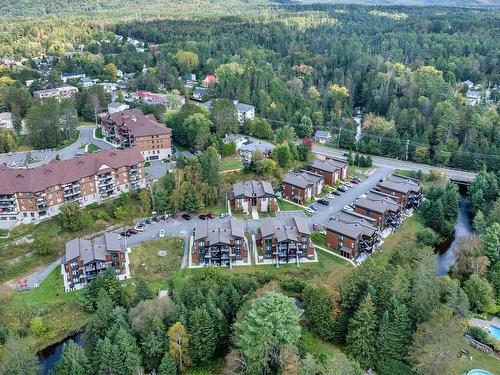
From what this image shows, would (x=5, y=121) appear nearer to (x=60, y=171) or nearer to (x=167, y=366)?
(x=60, y=171)

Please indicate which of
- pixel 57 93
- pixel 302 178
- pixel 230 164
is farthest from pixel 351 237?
pixel 57 93

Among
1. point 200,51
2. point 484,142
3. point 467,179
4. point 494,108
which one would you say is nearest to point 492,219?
point 467,179

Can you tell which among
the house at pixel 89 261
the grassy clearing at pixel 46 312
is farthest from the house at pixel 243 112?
the grassy clearing at pixel 46 312

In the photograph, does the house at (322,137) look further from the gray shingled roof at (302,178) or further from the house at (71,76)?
the house at (71,76)

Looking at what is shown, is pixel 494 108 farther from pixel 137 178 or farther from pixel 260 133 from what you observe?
pixel 137 178

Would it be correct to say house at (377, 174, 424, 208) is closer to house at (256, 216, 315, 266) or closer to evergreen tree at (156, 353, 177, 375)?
house at (256, 216, 315, 266)

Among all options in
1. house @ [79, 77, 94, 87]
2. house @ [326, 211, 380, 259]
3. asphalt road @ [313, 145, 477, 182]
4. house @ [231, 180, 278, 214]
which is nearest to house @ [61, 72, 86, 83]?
house @ [79, 77, 94, 87]
